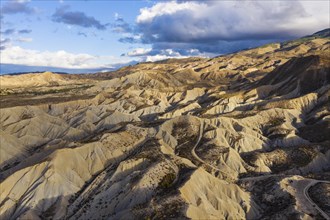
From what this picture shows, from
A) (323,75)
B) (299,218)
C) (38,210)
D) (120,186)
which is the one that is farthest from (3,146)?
(323,75)

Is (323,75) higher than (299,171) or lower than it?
higher

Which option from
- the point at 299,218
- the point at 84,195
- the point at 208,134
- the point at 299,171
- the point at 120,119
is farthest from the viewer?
the point at 120,119

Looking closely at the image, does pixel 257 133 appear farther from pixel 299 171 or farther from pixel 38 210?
pixel 38 210

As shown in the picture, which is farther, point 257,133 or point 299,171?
point 257,133

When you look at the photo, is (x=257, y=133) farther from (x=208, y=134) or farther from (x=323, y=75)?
(x=323, y=75)

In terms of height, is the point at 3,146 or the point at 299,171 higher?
the point at 3,146

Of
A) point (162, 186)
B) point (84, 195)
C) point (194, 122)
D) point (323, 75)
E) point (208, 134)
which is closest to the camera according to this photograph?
point (162, 186)

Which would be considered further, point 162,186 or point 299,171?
point 299,171

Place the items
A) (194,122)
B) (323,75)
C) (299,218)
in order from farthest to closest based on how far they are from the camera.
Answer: (323,75)
(194,122)
(299,218)

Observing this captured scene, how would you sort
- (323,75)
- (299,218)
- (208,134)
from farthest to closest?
1. (323,75)
2. (208,134)
3. (299,218)

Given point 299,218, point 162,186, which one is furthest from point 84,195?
point 299,218
